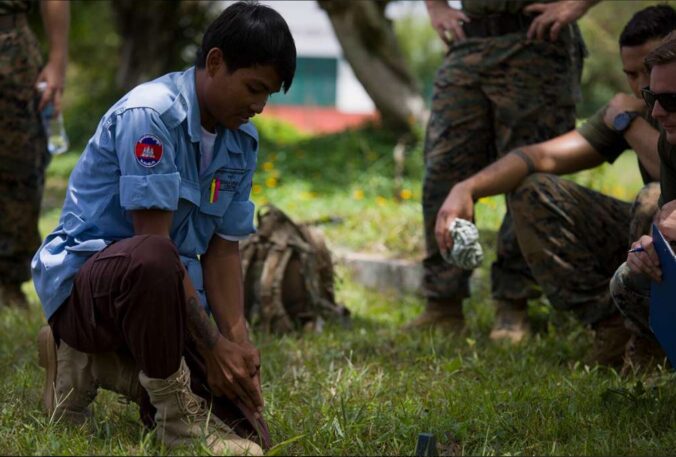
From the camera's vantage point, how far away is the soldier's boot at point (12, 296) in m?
5.46

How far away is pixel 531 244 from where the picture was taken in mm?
4371

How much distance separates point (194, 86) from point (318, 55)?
896 inches

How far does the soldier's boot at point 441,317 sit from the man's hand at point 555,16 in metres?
1.29

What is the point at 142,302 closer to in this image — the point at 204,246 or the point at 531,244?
the point at 204,246

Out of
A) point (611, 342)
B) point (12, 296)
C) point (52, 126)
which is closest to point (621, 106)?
point (611, 342)

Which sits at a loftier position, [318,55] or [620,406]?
[620,406]

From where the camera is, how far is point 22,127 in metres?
5.26

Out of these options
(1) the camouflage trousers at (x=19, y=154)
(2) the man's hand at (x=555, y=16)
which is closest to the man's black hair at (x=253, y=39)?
(2) the man's hand at (x=555, y=16)

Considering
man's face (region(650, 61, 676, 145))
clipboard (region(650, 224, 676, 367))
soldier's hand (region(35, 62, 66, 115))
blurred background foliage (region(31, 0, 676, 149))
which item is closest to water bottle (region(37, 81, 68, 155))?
soldier's hand (region(35, 62, 66, 115))

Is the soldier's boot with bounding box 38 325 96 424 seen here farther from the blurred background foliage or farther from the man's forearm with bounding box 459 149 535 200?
the blurred background foliage

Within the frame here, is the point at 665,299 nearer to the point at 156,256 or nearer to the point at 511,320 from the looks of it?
the point at 156,256

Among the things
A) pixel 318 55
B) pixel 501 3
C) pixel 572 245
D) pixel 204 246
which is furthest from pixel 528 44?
pixel 318 55

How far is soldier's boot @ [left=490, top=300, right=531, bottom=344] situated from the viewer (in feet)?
16.0

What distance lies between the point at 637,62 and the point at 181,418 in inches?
88.3
